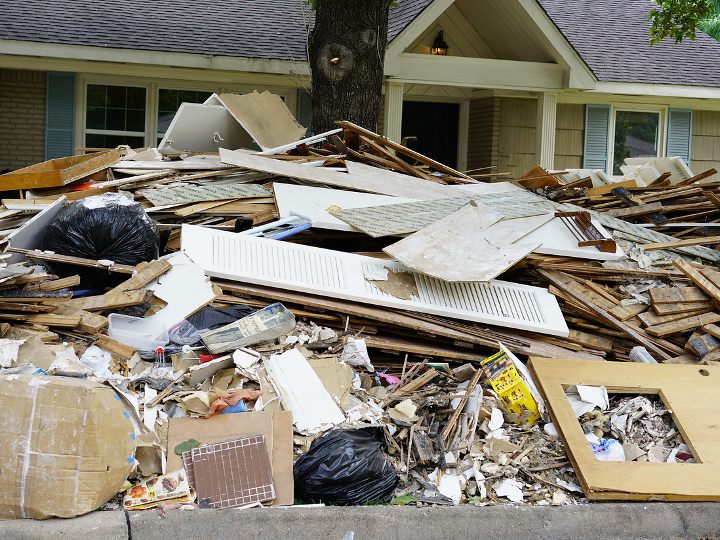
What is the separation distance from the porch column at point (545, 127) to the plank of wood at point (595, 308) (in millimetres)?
7175

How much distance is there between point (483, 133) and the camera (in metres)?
13.7

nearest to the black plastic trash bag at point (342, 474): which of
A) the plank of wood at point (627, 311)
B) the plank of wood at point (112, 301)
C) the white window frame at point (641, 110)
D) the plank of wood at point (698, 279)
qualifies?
the plank of wood at point (112, 301)

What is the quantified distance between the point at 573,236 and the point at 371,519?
131 inches

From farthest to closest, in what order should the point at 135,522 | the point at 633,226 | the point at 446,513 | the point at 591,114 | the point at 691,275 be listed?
the point at 591,114
the point at 633,226
the point at 691,275
the point at 446,513
the point at 135,522

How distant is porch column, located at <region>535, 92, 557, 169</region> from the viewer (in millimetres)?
12391

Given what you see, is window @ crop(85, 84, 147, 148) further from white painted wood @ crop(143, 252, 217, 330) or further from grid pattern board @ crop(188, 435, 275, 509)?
grid pattern board @ crop(188, 435, 275, 509)

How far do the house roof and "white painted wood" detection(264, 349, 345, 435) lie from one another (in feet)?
25.9

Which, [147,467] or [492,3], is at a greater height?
[492,3]

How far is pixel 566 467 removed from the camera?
13.1 feet

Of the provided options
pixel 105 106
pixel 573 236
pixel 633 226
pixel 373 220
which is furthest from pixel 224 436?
pixel 105 106

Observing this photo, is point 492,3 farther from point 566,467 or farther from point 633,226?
point 566,467

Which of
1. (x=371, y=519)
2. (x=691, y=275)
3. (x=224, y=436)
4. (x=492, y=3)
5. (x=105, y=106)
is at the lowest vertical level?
(x=371, y=519)

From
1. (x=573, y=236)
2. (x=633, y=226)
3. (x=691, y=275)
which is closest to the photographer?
(x=691, y=275)

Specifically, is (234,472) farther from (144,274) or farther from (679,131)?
(679,131)
